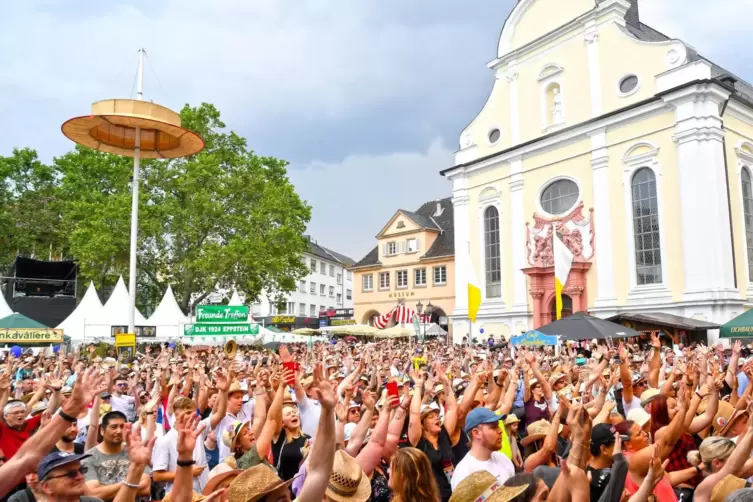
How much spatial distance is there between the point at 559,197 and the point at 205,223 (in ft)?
57.0

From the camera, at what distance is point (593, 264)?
28.5 metres

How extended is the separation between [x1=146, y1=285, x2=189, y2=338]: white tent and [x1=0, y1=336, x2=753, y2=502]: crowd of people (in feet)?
52.5

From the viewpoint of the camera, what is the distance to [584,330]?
50.1 feet

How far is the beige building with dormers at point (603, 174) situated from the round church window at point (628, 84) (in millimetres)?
91

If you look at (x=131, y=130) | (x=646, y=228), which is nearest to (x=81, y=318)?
(x=131, y=130)

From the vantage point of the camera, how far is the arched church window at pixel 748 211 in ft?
86.4

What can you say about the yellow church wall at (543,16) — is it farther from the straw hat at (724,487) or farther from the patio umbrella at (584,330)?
the straw hat at (724,487)

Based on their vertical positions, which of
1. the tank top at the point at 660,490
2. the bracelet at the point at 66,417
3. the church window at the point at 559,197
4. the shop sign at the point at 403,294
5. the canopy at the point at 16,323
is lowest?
the tank top at the point at 660,490

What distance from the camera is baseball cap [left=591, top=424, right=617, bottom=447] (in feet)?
13.0

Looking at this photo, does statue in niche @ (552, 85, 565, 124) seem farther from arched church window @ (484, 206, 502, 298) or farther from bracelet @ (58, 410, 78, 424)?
bracelet @ (58, 410, 78, 424)

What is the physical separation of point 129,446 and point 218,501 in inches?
21.6

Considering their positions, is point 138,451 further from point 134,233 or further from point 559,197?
point 559,197

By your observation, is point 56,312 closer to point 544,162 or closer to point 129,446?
point 544,162

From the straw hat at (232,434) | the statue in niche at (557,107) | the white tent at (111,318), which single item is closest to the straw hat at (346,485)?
the straw hat at (232,434)
